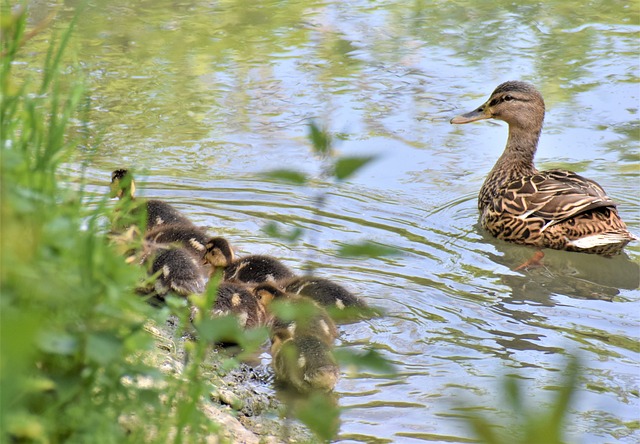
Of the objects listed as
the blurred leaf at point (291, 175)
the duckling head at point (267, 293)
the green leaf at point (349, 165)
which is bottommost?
the duckling head at point (267, 293)

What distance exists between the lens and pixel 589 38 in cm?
872

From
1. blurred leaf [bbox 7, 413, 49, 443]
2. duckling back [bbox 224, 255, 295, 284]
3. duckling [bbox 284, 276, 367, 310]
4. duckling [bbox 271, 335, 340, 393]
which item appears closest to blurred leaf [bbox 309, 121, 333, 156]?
blurred leaf [bbox 7, 413, 49, 443]

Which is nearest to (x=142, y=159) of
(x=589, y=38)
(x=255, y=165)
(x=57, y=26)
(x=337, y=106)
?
(x=255, y=165)

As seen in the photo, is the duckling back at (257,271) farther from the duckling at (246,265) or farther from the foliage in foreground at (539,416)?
the foliage in foreground at (539,416)

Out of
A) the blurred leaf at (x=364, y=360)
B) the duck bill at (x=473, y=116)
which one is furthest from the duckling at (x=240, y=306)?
the blurred leaf at (x=364, y=360)

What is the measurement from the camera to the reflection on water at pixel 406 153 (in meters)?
4.00

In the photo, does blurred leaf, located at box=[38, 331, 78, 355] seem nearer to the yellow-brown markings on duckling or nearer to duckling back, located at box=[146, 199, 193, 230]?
the yellow-brown markings on duckling

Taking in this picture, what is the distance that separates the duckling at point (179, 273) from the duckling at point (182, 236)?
0.16 metres

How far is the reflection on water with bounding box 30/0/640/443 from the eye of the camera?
13.1 feet

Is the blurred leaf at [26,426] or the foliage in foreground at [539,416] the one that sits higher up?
the foliage in foreground at [539,416]

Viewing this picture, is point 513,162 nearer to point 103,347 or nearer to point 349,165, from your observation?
point 349,165

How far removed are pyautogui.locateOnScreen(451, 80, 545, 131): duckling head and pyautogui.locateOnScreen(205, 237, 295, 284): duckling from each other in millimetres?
2184

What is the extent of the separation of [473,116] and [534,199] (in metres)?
1.03

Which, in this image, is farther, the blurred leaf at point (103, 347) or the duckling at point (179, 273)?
the duckling at point (179, 273)
